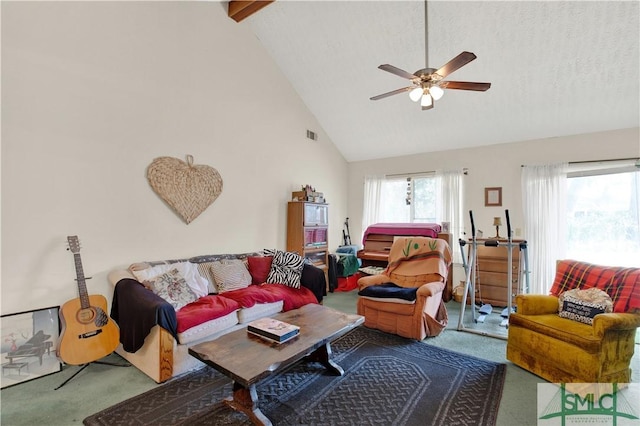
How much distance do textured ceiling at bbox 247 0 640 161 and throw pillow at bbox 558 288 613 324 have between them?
102 inches

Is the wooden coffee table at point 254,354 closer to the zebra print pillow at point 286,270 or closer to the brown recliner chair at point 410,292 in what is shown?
the brown recliner chair at point 410,292

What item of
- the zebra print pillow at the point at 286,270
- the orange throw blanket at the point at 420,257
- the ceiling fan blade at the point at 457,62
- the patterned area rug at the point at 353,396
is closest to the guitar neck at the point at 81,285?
the patterned area rug at the point at 353,396

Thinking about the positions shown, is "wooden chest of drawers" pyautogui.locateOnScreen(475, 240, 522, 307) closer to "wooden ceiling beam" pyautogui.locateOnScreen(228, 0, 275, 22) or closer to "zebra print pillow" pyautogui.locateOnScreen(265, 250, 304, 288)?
"zebra print pillow" pyautogui.locateOnScreen(265, 250, 304, 288)

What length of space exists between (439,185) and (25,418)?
559 cm

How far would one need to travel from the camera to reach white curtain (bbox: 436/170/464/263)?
5160 mm

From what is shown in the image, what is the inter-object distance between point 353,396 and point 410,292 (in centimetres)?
136

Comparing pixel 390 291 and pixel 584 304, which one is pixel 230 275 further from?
pixel 584 304

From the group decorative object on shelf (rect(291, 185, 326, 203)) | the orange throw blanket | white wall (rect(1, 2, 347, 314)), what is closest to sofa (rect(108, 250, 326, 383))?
white wall (rect(1, 2, 347, 314))

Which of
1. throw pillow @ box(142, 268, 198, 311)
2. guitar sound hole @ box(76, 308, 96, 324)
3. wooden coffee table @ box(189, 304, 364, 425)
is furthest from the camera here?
throw pillow @ box(142, 268, 198, 311)

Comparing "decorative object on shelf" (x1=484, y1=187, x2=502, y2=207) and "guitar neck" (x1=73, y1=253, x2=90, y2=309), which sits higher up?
"decorative object on shelf" (x1=484, y1=187, x2=502, y2=207)

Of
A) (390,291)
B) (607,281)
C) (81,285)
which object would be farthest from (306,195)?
(607,281)

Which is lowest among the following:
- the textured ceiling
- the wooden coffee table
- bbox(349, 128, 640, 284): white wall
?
the wooden coffee table

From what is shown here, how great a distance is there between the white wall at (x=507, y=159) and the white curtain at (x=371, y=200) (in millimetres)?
327

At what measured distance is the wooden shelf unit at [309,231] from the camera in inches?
184
